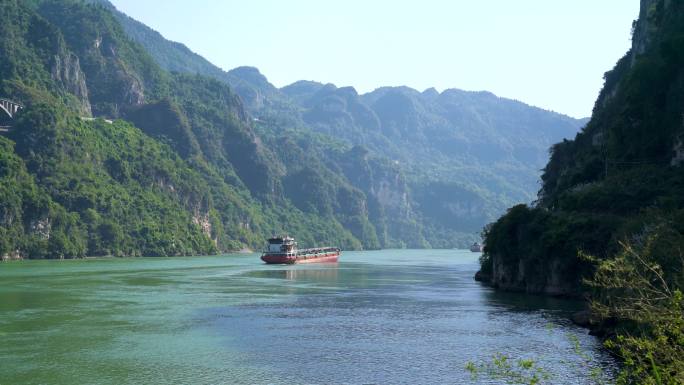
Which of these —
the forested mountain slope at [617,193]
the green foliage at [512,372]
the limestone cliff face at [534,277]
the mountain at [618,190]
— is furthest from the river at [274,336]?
the mountain at [618,190]

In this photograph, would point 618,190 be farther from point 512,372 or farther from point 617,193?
point 512,372

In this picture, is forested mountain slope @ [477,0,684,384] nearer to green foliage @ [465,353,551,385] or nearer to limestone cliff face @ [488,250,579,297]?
limestone cliff face @ [488,250,579,297]

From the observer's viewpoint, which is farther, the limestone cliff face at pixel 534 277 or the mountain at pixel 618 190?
the limestone cliff face at pixel 534 277

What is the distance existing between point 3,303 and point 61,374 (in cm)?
3532

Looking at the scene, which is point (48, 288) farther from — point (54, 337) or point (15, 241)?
point (15, 241)

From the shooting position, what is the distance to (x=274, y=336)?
51.9 metres

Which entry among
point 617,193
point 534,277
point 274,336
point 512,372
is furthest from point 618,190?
point 512,372

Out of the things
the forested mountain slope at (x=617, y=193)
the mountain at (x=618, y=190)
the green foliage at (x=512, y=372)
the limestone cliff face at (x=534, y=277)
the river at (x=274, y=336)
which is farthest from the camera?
the limestone cliff face at (x=534, y=277)

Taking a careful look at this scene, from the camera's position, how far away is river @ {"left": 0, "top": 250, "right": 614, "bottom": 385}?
39125 mm

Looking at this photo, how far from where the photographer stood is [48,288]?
86875 millimetres

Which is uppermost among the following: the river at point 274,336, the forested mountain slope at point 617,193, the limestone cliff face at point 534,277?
the forested mountain slope at point 617,193

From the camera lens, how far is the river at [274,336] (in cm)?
3912

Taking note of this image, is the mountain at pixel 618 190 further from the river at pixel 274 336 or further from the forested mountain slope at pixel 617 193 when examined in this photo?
the river at pixel 274 336

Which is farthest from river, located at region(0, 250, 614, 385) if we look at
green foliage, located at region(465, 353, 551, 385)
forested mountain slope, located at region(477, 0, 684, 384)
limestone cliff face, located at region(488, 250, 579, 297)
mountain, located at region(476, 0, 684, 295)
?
mountain, located at region(476, 0, 684, 295)
